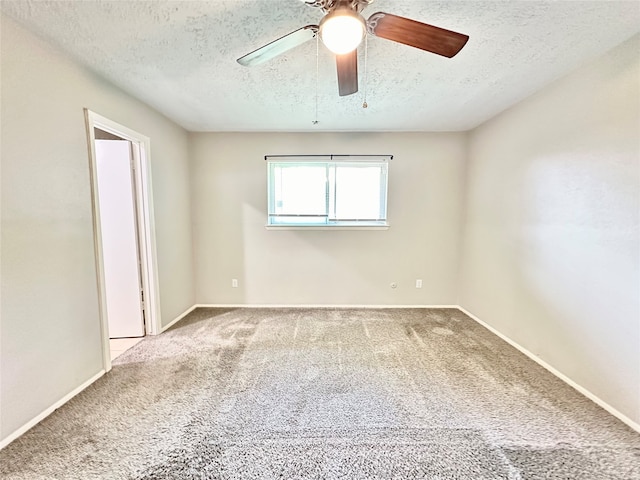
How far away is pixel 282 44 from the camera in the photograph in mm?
1399

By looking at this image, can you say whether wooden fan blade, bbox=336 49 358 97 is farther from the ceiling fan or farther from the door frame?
the door frame

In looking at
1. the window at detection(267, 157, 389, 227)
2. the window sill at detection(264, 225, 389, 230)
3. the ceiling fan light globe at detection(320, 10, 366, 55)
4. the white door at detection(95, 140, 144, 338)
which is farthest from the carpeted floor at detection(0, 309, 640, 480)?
the ceiling fan light globe at detection(320, 10, 366, 55)

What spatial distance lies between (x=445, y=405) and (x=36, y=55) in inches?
134

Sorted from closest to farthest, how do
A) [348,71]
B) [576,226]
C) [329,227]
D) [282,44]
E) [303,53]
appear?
[282,44] → [348,71] → [303,53] → [576,226] → [329,227]

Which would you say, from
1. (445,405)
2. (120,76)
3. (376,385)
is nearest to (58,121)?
(120,76)

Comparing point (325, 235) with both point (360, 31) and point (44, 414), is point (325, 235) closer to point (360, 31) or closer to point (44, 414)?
point (360, 31)

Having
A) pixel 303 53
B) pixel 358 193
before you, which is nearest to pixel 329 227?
pixel 358 193

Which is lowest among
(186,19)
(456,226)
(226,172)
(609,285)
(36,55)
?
(609,285)

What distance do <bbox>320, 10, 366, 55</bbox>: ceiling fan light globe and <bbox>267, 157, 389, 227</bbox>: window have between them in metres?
2.32

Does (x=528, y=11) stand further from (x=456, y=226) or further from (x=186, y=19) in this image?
(x=456, y=226)

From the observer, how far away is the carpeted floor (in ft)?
4.33

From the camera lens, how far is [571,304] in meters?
2.01

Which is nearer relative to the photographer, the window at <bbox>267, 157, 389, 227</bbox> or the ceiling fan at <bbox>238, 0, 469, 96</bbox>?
the ceiling fan at <bbox>238, 0, 469, 96</bbox>

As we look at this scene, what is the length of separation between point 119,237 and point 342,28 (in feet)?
9.11
